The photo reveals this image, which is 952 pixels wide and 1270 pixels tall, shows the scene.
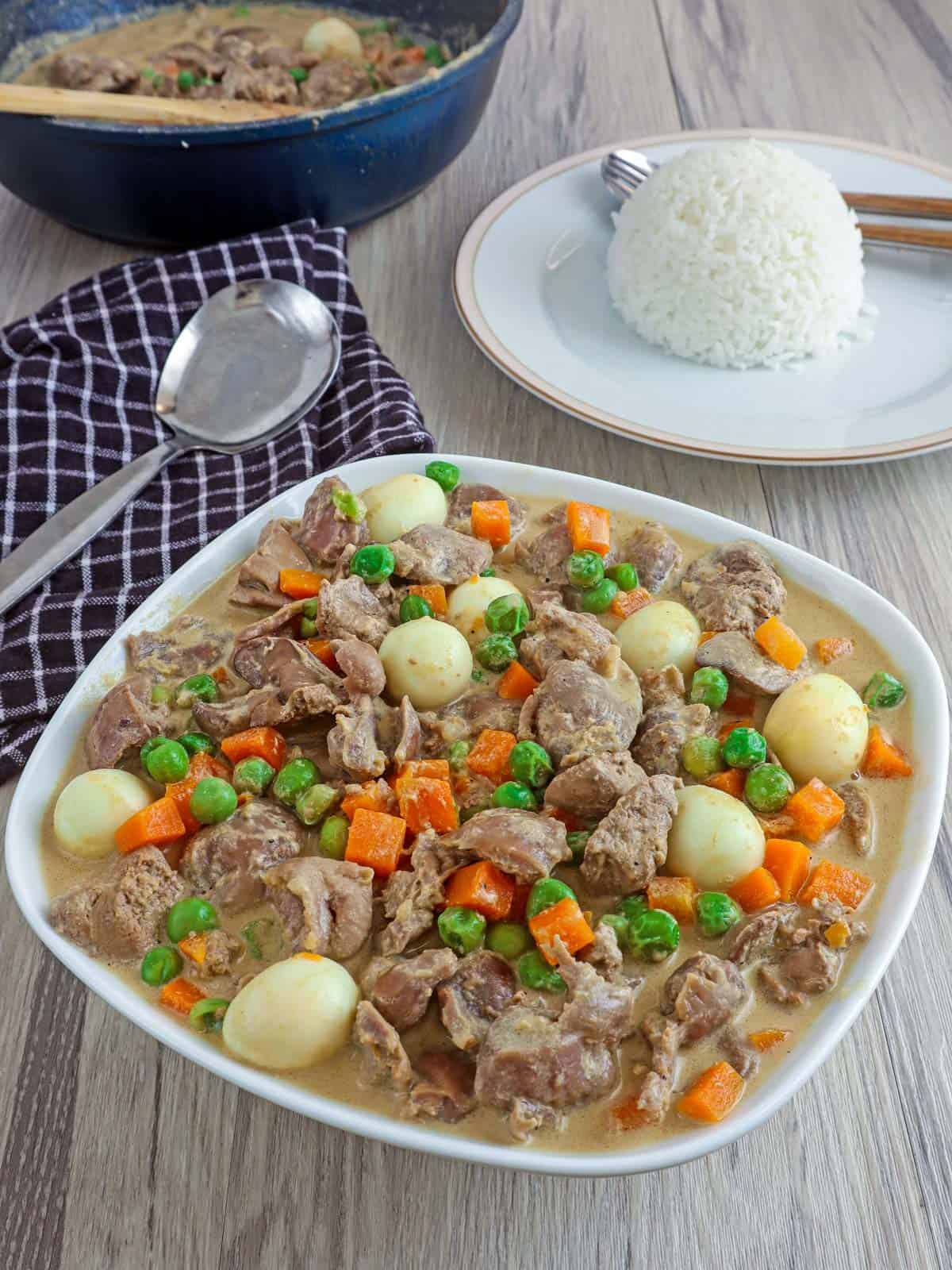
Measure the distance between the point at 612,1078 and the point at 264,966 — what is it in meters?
0.65

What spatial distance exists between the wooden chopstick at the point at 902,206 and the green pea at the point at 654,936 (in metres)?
2.94

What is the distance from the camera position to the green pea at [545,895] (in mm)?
2145

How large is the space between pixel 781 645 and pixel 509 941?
2.99 feet

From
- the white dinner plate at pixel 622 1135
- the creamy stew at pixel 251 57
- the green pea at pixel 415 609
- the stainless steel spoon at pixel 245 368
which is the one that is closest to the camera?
the white dinner plate at pixel 622 1135

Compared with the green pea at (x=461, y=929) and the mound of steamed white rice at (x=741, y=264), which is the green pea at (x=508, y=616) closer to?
the green pea at (x=461, y=929)

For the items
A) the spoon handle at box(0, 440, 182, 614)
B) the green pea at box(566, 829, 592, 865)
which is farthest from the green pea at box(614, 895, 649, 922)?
the spoon handle at box(0, 440, 182, 614)

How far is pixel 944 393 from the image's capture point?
11.7 feet

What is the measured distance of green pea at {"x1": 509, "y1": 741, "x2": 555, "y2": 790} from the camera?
2.35 meters

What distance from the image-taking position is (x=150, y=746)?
→ 8.14ft

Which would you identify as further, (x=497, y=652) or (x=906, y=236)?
(x=906, y=236)

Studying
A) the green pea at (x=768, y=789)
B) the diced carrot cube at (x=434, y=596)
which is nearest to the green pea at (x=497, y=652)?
the diced carrot cube at (x=434, y=596)

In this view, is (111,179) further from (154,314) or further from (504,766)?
(504,766)

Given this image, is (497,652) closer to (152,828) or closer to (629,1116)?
(152,828)

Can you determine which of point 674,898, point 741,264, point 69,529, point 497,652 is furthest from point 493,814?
point 741,264
